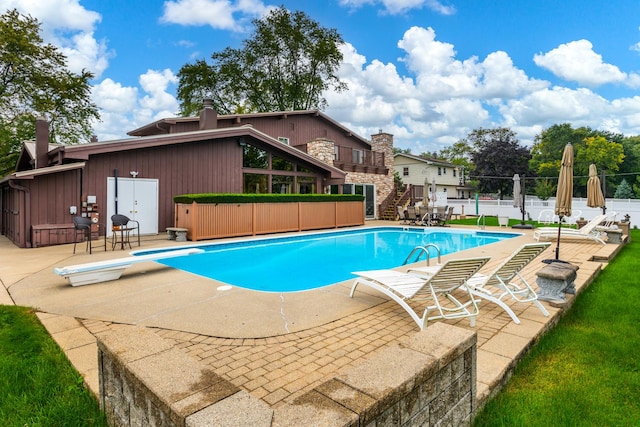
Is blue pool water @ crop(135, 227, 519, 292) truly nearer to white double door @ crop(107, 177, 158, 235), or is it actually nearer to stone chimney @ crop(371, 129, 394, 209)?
white double door @ crop(107, 177, 158, 235)

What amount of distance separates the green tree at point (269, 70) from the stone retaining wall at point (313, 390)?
1184 inches

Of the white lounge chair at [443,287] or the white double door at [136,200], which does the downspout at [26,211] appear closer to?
the white double door at [136,200]

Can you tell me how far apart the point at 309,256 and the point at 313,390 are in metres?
8.43

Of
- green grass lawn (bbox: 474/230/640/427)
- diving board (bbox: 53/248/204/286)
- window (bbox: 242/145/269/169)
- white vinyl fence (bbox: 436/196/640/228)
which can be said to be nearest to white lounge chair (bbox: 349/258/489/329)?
green grass lawn (bbox: 474/230/640/427)

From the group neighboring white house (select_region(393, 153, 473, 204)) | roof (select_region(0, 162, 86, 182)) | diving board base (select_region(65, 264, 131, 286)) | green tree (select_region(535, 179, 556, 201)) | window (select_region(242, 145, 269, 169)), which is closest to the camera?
diving board base (select_region(65, 264, 131, 286))

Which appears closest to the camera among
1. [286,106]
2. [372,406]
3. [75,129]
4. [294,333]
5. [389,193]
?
[372,406]

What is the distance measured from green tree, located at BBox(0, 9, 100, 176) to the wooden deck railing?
14.9m

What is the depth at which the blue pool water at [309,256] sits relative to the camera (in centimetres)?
716

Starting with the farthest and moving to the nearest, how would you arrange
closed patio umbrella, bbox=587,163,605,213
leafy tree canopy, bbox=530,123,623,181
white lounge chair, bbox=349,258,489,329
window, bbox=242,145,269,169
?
1. leafy tree canopy, bbox=530,123,623,181
2. window, bbox=242,145,269,169
3. closed patio umbrella, bbox=587,163,605,213
4. white lounge chair, bbox=349,258,489,329

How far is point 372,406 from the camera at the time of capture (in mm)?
1418

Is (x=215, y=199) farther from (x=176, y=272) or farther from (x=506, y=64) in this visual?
(x=506, y=64)

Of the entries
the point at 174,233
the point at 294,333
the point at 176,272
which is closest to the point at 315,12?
the point at 174,233

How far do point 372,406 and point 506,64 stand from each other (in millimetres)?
31393

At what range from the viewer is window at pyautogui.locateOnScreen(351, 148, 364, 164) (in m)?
21.5
